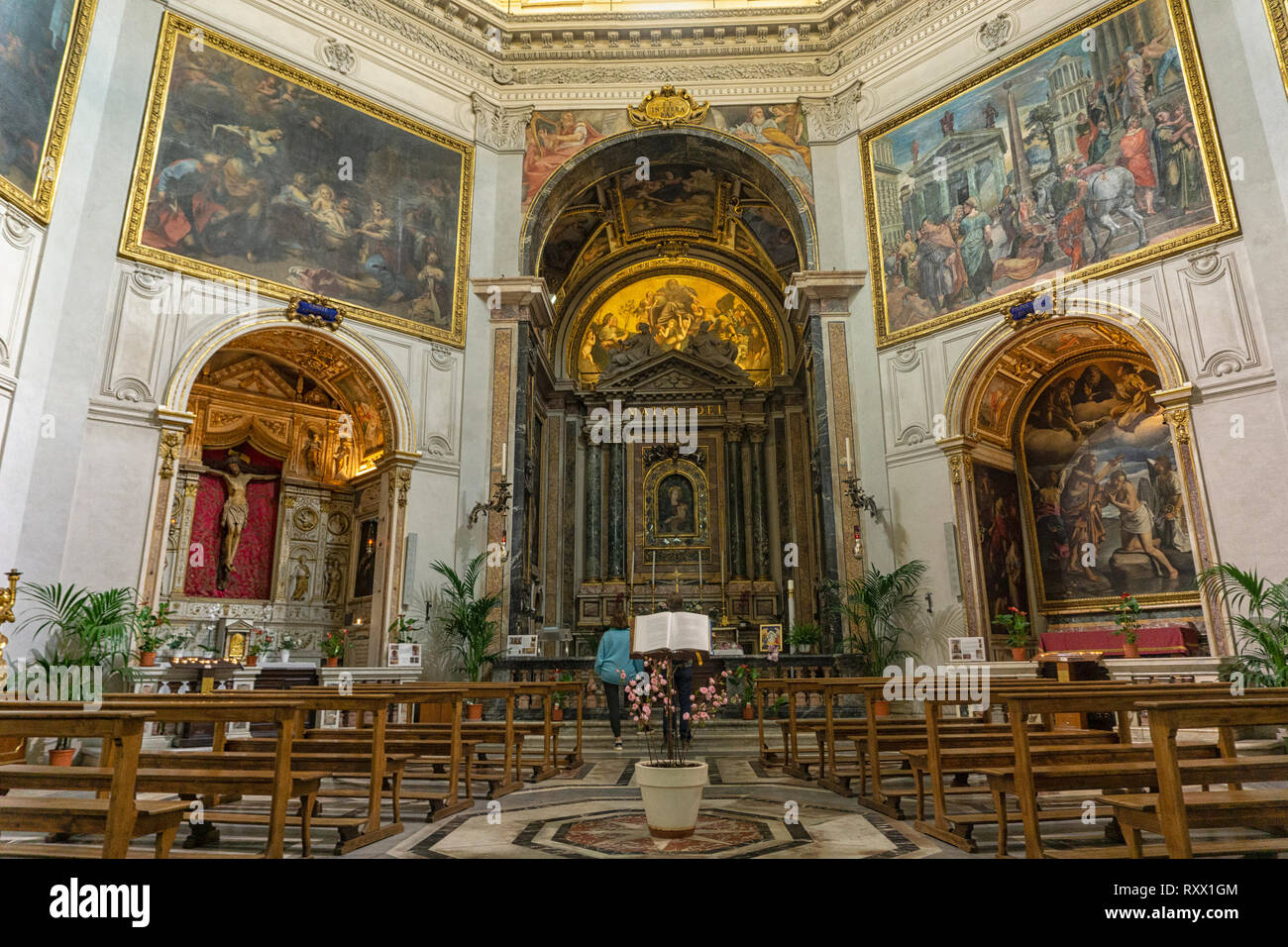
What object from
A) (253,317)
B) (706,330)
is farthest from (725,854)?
(706,330)

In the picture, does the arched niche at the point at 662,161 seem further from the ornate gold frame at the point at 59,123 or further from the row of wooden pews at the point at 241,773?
the row of wooden pews at the point at 241,773

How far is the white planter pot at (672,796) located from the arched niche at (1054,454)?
8543 mm

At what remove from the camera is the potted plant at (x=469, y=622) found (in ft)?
39.5

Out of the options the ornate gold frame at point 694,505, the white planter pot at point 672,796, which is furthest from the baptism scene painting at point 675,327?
the white planter pot at point 672,796

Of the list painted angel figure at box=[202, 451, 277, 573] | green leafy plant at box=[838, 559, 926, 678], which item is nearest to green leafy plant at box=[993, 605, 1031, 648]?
green leafy plant at box=[838, 559, 926, 678]

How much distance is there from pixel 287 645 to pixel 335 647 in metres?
1.20

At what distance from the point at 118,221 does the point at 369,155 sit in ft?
13.9

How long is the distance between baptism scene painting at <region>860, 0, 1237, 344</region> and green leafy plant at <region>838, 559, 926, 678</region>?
13.4ft

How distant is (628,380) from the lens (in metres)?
19.6

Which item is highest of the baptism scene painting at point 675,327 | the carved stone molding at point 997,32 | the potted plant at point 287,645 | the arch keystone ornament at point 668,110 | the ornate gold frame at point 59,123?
the arch keystone ornament at point 668,110

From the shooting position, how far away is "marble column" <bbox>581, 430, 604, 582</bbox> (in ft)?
61.4

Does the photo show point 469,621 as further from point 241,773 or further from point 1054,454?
point 1054,454

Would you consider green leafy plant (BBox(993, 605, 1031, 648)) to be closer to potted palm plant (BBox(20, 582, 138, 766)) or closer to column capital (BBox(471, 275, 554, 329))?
column capital (BBox(471, 275, 554, 329))

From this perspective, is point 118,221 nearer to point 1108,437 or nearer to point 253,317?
point 253,317
